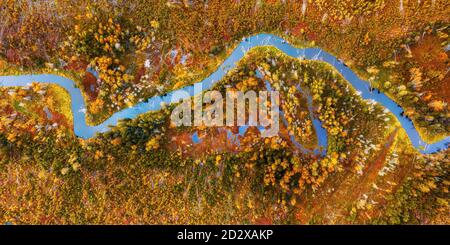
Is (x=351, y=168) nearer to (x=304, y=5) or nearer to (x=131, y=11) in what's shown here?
(x=304, y=5)

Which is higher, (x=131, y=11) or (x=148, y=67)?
(x=131, y=11)

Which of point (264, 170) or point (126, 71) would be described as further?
point (126, 71)

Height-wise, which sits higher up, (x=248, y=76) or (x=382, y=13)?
(x=382, y=13)

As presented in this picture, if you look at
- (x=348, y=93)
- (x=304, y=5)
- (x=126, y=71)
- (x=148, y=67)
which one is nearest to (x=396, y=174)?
(x=348, y=93)

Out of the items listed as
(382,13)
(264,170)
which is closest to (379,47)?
(382,13)

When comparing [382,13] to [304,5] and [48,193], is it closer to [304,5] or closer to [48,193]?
[304,5]

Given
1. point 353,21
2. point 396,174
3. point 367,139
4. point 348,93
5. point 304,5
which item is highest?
point 304,5
